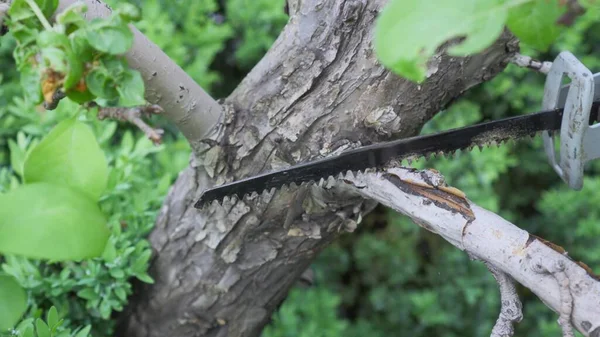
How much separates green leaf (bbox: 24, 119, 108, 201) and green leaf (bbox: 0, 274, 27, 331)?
0.07 metres

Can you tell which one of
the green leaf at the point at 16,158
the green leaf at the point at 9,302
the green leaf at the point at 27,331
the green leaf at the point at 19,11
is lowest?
the green leaf at the point at 27,331

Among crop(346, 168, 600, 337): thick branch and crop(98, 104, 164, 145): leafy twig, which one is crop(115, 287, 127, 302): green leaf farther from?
crop(346, 168, 600, 337): thick branch

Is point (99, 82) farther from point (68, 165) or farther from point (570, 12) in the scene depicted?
point (570, 12)

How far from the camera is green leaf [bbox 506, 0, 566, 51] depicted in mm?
316

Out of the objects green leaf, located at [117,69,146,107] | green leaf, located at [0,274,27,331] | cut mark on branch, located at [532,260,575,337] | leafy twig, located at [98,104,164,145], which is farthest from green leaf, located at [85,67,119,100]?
cut mark on branch, located at [532,260,575,337]

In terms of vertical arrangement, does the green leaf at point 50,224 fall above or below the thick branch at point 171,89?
above

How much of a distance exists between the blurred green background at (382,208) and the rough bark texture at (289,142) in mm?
150

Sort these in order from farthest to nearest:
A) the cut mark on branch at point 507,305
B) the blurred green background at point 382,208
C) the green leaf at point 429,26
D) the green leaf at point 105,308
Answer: the blurred green background at point 382,208 < the green leaf at point 105,308 < the cut mark on branch at point 507,305 < the green leaf at point 429,26

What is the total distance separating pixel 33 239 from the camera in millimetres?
352

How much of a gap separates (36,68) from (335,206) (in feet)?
1.33

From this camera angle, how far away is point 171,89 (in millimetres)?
642

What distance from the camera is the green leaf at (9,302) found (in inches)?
16.2

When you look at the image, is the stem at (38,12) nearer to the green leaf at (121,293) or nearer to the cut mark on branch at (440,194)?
the cut mark on branch at (440,194)

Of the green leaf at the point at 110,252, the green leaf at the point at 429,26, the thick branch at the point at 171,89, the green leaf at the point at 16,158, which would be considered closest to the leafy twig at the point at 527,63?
the thick branch at the point at 171,89
